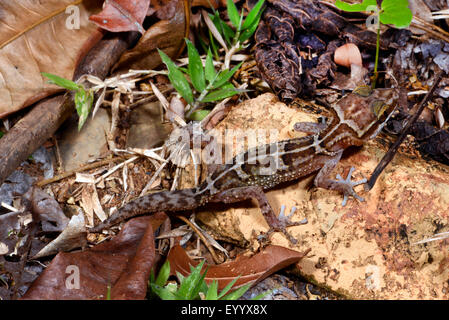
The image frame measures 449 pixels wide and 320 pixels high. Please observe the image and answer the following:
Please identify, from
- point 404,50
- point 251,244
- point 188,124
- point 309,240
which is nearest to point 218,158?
point 188,124

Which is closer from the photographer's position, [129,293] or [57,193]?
[129,293]

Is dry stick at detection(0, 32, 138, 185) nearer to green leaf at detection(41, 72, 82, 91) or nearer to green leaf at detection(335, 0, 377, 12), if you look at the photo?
green leaf at detection(41, 72, 82, 91)

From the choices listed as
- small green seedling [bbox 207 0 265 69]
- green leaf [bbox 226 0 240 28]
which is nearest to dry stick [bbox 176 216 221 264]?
small green seedling [bbox 207 0 265 69]

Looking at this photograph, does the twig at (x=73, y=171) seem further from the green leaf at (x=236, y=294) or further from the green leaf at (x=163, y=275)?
the green leaf at (x=236, y=294)

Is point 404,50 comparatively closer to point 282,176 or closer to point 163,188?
point 282,176

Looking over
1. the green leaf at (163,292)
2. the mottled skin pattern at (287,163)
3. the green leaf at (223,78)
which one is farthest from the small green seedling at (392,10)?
the green leaf at (163,292)

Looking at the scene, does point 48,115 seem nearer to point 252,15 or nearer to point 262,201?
point 262,201
